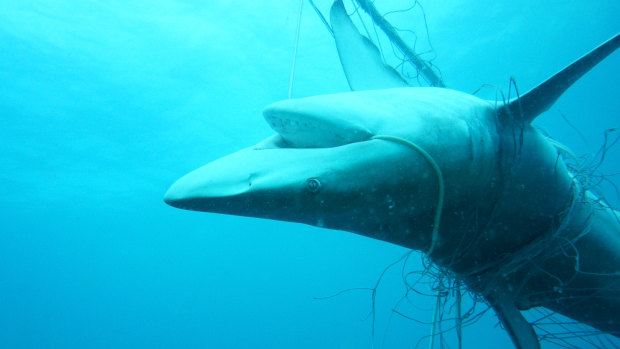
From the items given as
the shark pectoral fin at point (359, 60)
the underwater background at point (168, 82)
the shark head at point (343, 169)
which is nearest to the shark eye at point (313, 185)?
the shark head at point (343, 169)

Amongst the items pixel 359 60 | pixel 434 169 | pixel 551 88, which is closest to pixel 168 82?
pixel 359 60

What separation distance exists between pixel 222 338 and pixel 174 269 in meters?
47.1

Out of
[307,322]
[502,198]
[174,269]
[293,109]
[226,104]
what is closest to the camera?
[293,109]

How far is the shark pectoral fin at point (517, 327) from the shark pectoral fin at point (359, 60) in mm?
2396

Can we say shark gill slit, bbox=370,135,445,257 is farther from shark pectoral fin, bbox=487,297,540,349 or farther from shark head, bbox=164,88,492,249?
shark pectoral fin, bbox=487,297,540,349

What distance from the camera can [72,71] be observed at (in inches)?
770

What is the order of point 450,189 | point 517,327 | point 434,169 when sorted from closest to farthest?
1. point 434,169
2. point 450,189
3. point 517,327

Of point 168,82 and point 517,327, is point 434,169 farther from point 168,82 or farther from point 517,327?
point 168,82

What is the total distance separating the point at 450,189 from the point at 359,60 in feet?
7.73

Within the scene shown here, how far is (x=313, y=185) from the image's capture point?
157 centimetres

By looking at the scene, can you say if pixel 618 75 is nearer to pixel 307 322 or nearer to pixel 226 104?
pixel 226 104

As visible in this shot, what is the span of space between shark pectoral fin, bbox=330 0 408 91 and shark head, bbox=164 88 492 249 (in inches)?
69.2

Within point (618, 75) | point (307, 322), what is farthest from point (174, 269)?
point (618, 75)

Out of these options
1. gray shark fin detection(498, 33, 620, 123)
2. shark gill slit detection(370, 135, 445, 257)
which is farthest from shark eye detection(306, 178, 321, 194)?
gray shark fin detection(498, 33, 620, 123)
